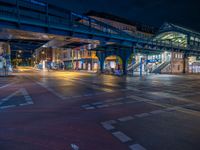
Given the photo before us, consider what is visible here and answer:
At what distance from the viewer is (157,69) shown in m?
40.8

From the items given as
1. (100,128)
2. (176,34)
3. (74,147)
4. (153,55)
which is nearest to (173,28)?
(176,34)

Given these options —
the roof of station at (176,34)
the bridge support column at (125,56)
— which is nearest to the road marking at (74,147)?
the bridge support column at (125,56)

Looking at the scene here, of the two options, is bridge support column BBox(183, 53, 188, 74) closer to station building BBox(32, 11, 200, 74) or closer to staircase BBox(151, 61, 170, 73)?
station building BBox(32, 11, 200, 74)

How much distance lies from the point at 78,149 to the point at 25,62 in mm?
145080

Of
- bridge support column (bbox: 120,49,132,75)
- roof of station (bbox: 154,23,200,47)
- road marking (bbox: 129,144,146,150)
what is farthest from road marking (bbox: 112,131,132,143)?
roof of station (bbox: 154,23,200,47)

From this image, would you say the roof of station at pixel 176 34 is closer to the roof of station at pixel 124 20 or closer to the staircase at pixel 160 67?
the staircase at pixel 160 67

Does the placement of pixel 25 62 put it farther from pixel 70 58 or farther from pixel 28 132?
pixel 28 132

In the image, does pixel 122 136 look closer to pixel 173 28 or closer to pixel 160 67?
pixel 160 67

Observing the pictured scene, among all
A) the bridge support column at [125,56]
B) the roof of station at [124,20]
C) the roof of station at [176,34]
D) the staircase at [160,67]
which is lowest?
the staircase at [160,67]

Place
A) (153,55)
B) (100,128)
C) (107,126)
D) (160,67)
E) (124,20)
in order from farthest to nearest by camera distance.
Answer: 1. (124,20)
2. (153,55)
3. (160,67)
4. (107,126)
5. (100,128)

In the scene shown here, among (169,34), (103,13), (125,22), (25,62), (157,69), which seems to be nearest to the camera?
(157,69)

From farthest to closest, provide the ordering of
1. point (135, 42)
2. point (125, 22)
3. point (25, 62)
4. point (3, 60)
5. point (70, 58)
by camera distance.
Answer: point (25, 62), point (70, 58), point (125, 22), point (3, 60), point (135, 42)

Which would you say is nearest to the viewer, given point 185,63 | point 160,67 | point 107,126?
point 107,126

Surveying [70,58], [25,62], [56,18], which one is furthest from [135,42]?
[25,62]
